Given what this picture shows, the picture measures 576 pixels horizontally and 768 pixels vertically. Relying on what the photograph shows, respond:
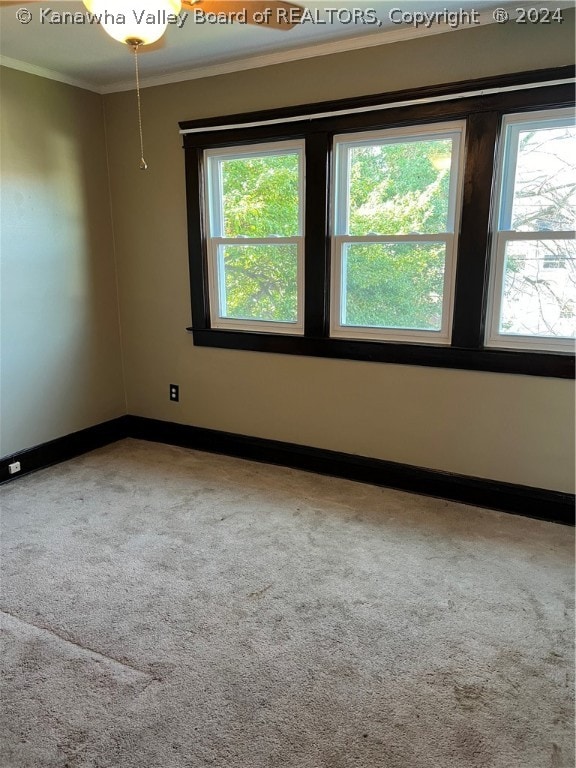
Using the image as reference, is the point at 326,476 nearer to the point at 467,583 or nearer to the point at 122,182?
the point at 467,583

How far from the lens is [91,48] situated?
2.91 metres

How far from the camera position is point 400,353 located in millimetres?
3051

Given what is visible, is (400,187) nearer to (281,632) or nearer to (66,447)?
(281,632)

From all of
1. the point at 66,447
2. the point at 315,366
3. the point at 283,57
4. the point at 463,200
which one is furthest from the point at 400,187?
the point at 66,447

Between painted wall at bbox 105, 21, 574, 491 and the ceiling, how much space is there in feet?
0.24

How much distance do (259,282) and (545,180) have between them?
69.1 inches

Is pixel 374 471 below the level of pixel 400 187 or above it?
below

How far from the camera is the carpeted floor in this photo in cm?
154

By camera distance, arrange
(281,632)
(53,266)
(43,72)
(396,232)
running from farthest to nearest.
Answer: (53,266) < (43,72) < (396,232) < (281,632)

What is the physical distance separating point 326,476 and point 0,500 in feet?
6.51

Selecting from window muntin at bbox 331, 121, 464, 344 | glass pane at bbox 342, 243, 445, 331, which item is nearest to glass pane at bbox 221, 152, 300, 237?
window muntin at bbox 331, 121, 464, 344

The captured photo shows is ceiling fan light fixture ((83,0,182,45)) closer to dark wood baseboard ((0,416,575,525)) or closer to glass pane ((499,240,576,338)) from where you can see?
glass pane ((499,240,576,338))

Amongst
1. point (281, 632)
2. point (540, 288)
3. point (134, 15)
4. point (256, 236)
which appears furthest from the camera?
point (256, 236)

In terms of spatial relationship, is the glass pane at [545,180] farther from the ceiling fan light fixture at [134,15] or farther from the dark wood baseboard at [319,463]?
the ceiling fan light fixture at [134,15]
